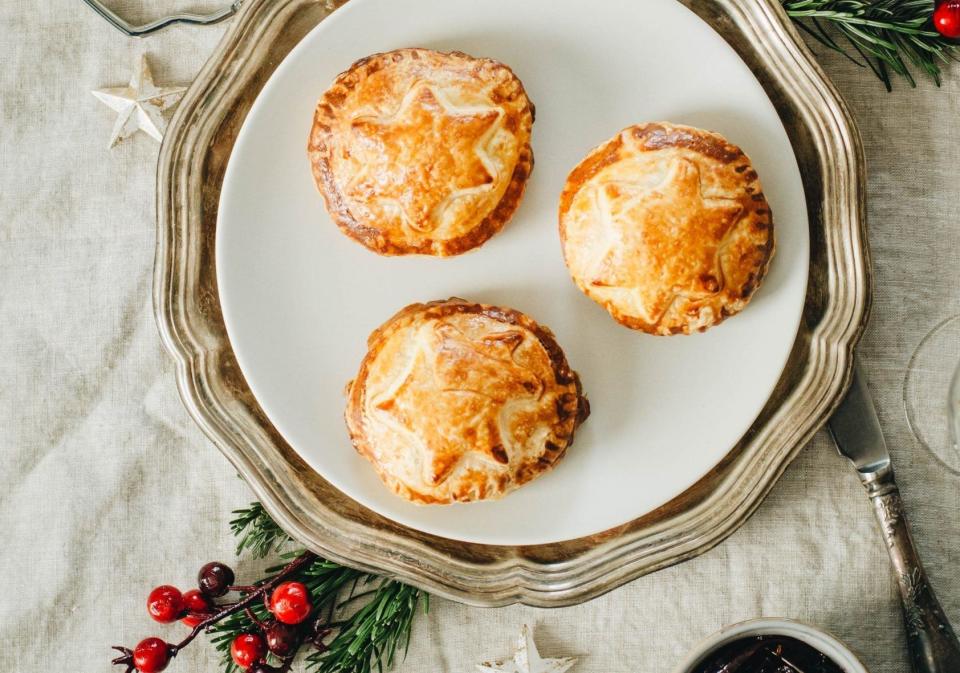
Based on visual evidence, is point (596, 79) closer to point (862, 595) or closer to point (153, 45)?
point (153, 45)

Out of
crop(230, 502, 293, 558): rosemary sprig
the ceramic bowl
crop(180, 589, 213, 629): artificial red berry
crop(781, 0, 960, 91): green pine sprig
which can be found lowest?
crop(180, 589, 213, 629): artificial red berry

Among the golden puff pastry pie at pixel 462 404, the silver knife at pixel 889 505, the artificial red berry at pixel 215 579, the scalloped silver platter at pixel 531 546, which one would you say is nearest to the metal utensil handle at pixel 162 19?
the scalloped silver platter at pixel 531 546

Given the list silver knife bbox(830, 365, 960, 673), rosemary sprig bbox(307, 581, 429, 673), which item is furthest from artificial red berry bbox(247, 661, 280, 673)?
silver knife bbox(830, 365, 960, 673)

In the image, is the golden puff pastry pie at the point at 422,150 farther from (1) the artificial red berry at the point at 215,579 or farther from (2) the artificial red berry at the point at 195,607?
(2) the artificial red berry at the point at 195,607

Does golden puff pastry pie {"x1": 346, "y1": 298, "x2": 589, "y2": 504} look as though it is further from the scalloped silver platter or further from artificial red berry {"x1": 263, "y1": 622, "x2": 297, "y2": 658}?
artificial red berry {"x1": 263, "y1": 622, "x2": 297, "y2": 658}

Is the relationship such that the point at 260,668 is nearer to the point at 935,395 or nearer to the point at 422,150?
the point at 422,150

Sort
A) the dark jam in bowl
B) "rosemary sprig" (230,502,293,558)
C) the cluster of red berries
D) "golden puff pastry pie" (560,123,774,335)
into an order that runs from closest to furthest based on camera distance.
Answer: "golden puff pastry pie" (560,123,774,335)
the dark jam in bowl
the cluster of red berries
"rosemary sprig" (230,502,293,558)

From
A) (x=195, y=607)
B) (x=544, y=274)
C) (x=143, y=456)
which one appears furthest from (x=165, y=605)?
(x=544, y=274)

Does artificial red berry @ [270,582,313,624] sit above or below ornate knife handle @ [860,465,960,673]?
below
